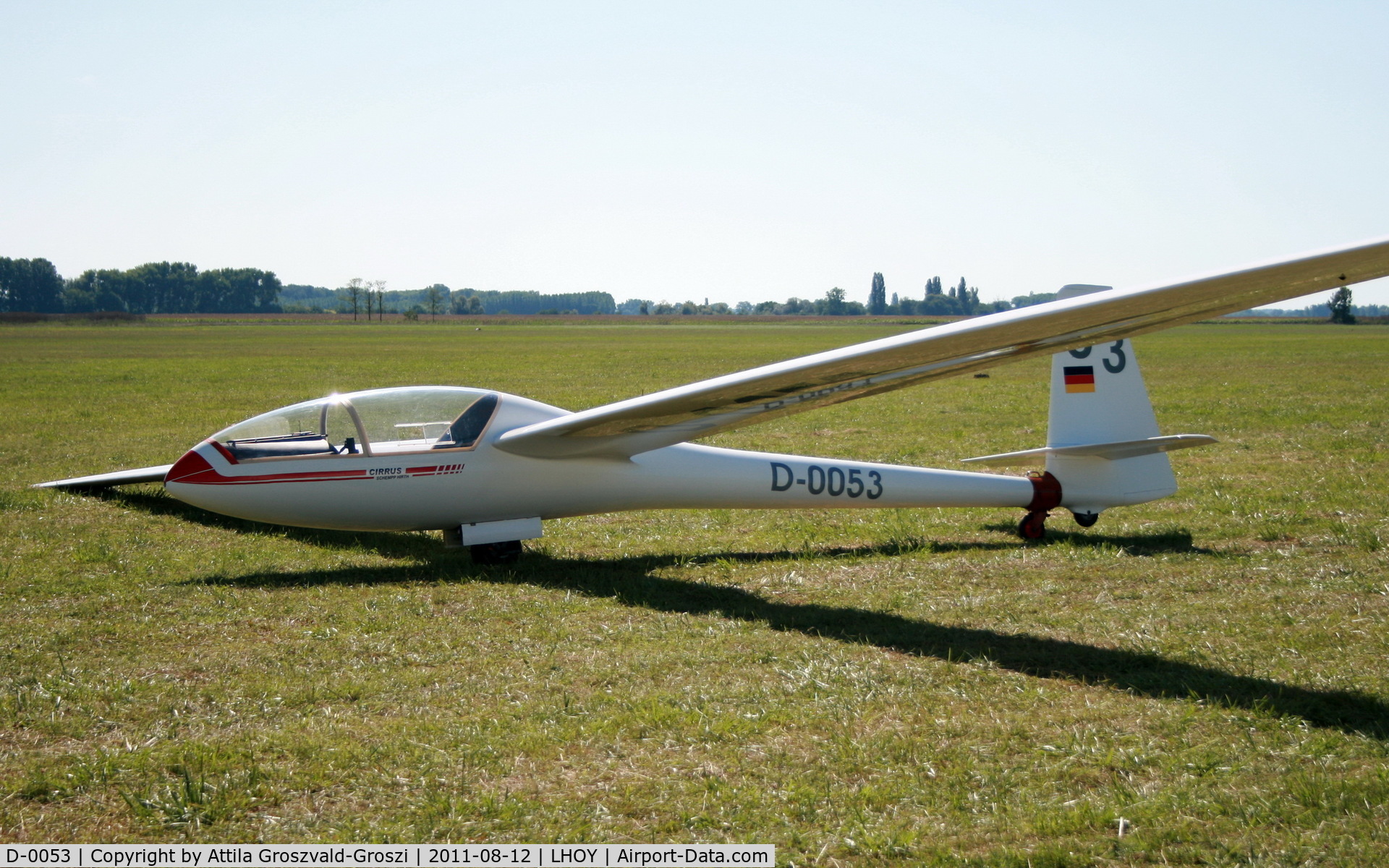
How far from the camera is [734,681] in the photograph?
576 centimetres

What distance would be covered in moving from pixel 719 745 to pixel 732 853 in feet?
3.24

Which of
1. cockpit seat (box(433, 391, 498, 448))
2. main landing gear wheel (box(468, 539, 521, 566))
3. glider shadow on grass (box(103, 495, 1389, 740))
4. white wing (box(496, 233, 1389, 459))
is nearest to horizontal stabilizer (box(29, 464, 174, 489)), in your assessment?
glider shadow on grass (box(103, 495, 1389, 740))

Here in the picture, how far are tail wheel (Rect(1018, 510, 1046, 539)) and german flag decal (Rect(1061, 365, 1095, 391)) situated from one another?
1244 mm

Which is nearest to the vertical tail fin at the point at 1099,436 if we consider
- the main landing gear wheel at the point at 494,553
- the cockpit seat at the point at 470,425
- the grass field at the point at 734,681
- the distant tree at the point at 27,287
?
the grass field at the point at 734,681

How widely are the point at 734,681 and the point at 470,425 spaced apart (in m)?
3.98

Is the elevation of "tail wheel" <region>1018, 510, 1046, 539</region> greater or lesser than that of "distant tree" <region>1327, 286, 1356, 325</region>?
lesser

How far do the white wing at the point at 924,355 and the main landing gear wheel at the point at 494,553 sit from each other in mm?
821

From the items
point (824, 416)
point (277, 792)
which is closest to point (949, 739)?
point (277, 792)

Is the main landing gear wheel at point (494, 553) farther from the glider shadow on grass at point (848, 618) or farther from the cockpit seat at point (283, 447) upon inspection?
the cockpit seat at point (283, 447)

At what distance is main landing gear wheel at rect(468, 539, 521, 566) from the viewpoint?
8797mm

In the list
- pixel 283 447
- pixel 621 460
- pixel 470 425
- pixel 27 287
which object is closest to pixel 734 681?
pixel 621 460

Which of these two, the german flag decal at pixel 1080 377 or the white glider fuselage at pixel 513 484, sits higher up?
the german flag decal at pixel 1080 377

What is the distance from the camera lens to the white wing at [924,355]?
5324 mm

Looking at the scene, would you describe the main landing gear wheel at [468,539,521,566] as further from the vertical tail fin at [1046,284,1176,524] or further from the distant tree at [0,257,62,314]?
the distant tree at [0,257,62,314]
